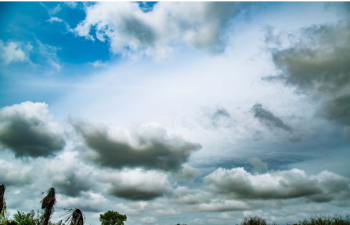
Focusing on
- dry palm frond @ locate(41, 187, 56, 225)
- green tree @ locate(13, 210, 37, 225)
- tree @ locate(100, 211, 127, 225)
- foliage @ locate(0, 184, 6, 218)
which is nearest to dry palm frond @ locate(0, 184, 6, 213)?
foliage @ locate(0, 184, 6, 218)

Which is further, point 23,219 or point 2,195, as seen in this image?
point 23,219

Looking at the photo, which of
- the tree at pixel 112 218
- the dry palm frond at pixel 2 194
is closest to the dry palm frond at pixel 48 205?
the dry palm frond at pixel 2 194

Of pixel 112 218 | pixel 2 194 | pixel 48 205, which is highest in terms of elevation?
Result: pixel 2 194

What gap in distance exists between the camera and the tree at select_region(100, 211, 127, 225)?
76000 mm

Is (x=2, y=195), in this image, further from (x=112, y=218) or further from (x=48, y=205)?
(x=112, y=218)

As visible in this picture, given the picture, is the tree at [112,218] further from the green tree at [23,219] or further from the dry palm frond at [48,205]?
the dry palm frond at [48,205]

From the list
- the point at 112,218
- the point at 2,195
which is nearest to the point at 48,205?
the point at 2,195

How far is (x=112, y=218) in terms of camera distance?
252 feet

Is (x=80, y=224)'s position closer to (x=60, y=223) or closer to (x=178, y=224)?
(x=60, y=223)

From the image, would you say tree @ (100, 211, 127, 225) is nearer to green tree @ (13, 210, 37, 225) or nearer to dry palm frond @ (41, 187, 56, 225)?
green tree @ (13, 210, 37, 225)

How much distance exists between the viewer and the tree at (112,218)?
249 ft

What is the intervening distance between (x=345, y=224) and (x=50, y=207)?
2169cm

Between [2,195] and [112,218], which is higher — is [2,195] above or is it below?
above

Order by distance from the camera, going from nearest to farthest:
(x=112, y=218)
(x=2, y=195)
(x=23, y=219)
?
(x=2, y=195) < (x=23, y=219) < (x=112, y=218)
